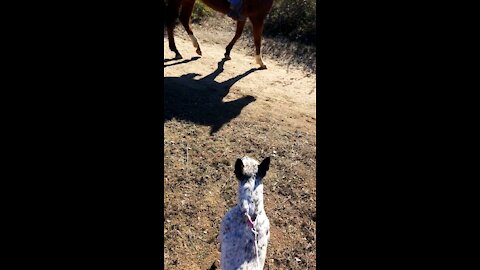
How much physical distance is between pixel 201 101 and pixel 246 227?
10.5 ft

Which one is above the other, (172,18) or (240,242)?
(172,18)

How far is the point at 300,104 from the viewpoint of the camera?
686 centimetres

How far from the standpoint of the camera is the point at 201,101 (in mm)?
6398

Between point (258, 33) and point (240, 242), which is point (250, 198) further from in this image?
point (258, 33)

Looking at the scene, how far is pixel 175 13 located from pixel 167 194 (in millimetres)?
3586

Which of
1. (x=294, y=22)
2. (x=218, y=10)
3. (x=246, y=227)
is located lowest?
(x=294, y=22)

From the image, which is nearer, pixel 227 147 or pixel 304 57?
pixel 227 147

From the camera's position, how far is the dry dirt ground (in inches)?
174

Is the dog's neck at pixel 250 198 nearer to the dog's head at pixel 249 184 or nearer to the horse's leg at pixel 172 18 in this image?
the dog's head at pixel 249 184

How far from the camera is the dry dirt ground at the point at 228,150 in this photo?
14.5 feet

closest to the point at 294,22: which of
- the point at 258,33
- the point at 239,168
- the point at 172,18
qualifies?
the point at 258,33

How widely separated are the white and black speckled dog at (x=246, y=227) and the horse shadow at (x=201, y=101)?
224cm
